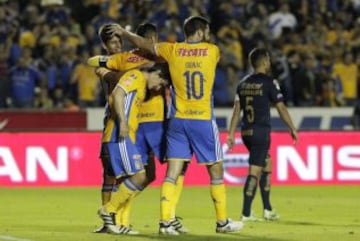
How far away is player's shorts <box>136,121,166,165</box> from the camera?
13742 mm

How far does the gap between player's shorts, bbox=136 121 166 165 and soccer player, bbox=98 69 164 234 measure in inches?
7.2

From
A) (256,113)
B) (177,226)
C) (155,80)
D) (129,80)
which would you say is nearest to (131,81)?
(129,80)

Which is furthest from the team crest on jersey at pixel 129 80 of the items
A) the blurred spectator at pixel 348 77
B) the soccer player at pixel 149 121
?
the blurred spectator at pixel 348 77

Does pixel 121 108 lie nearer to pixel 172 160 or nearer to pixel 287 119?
pixel 172 160

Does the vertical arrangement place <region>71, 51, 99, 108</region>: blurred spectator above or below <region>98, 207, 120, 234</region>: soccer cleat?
above

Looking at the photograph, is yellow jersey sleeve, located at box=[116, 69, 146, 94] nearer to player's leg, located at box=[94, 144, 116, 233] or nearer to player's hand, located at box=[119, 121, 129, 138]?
player's hand, located at box=[119, 121, 129, 138]

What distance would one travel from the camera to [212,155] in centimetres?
1355

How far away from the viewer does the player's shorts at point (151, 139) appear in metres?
13.7

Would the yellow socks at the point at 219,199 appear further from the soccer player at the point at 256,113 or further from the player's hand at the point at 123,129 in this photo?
the soccer player at the point at 256,113

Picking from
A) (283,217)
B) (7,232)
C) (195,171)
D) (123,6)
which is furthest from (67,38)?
(7,232)

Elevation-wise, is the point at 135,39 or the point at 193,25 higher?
the point at 193,25

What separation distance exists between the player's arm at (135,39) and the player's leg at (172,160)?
86 cm

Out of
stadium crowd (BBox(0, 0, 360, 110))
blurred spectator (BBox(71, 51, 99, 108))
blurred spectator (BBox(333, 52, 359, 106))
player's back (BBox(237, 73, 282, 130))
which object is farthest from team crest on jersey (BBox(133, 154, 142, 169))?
blurred spectator (BBox(333, 52, 359, 106))

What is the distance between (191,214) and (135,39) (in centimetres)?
441
